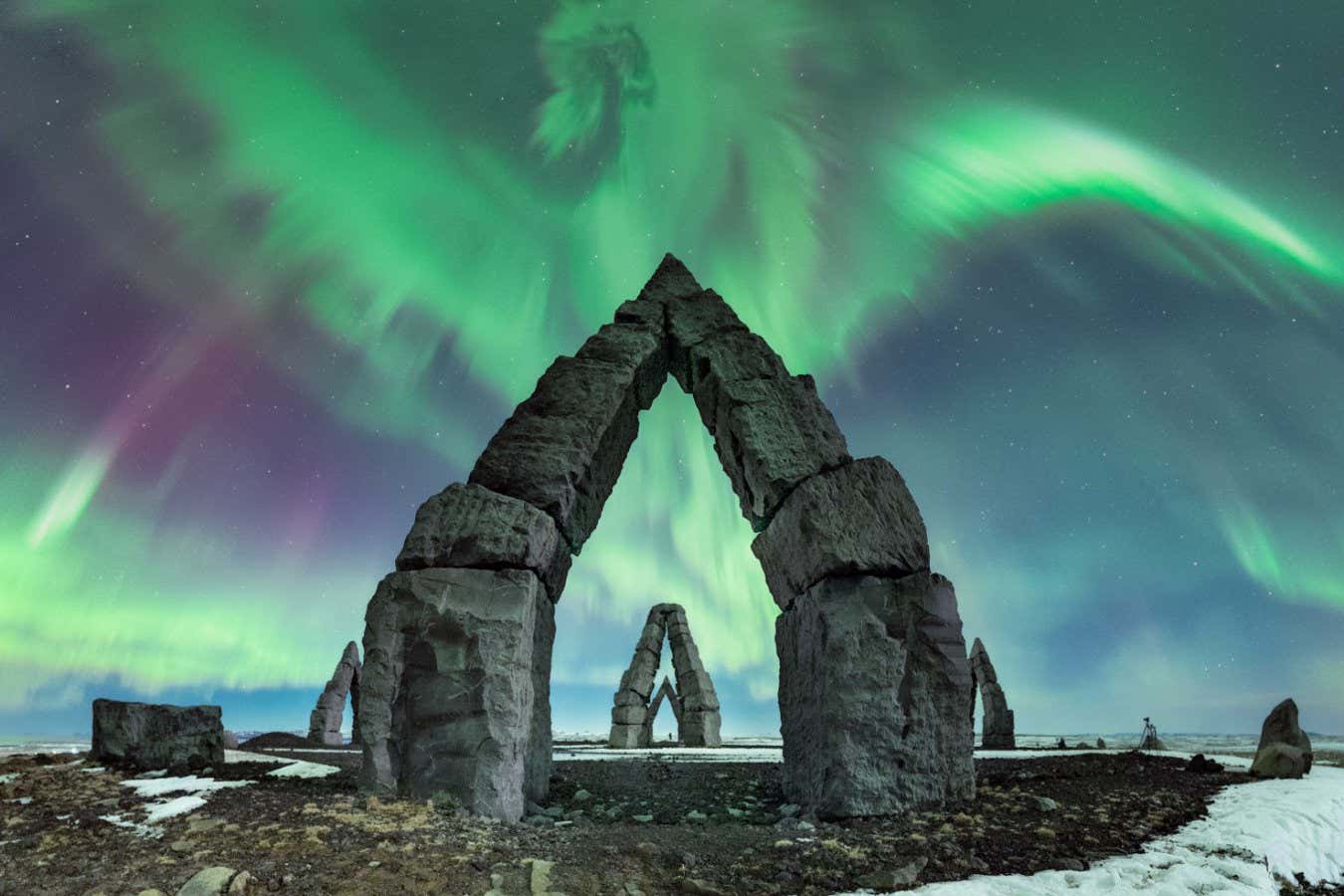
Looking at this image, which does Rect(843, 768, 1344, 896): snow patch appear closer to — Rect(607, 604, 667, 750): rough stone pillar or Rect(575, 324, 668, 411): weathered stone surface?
Rect(575, 324, 668, 411): weathered stone surface

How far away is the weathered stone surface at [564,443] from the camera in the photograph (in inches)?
239

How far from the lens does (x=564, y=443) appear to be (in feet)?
20.5

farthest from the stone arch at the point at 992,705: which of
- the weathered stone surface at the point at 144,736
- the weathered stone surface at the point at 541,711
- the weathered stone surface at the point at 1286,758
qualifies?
the weathered stone surface at the point at 144,736

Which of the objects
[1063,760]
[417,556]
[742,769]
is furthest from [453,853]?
[1063,760]

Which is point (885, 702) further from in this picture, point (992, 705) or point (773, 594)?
point (992, 705)

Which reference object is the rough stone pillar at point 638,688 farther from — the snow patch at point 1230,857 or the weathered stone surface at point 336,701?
the snow patch at point 1230,857

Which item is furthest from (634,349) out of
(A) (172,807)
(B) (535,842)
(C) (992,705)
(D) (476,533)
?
(C) (992,705)

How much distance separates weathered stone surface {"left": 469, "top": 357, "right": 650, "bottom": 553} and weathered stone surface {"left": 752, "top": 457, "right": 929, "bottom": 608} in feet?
5.97

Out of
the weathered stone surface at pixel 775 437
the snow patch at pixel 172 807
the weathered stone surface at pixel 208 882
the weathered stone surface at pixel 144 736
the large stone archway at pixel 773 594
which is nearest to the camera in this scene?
the weathered stone surface at pixel 208 882

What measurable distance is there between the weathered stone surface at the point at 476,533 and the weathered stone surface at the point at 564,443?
0.82 feet

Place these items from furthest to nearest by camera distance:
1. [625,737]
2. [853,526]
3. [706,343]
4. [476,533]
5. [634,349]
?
[625,737] → [706,343] → [634,349] → [853,526] → [476,533]

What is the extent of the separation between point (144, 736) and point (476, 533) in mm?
5252

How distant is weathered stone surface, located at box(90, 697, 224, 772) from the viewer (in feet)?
25.2

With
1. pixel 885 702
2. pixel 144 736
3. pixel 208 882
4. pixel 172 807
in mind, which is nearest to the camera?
pixel 208 882
